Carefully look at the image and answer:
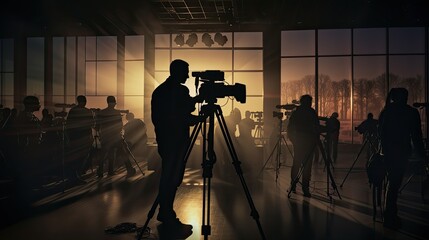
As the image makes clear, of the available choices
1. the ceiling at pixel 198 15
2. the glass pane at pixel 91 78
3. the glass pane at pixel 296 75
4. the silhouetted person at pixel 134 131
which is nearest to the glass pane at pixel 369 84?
the ceiling at pixel 198 15

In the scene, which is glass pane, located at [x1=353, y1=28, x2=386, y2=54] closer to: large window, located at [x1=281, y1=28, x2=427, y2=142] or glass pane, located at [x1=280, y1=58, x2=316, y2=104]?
large window, located at [x1=281, y1=28, x2=427, y2=142]

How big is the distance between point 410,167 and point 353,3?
595cm

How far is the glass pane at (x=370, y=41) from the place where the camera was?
12.2 metres

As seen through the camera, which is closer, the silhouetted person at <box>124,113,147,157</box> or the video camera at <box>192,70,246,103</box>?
the video camera at <box>192,70,246,103</box>

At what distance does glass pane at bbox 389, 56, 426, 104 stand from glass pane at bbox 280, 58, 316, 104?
2.68 meters

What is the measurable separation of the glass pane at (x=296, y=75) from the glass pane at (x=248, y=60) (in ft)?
2.69

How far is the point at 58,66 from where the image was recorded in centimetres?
1348

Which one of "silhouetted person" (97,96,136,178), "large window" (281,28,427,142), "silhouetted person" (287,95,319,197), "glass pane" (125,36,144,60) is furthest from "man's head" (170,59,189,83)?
"glass pane" (125,36,144,60)

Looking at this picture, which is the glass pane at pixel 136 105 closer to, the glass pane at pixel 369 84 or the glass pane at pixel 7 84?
the glass pane at pixel 7 84

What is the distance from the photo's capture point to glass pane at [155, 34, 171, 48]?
13016 millimetres

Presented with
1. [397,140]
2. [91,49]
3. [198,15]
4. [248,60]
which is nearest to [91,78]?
[91,49]

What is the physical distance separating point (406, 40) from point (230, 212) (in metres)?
10.5

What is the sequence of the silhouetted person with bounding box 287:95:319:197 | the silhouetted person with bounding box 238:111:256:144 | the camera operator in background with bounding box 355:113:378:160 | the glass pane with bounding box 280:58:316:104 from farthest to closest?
1. the glass pane with bounding box 280:58:316:104
2. the silhouetted person with bounding box 238:111:256:144
3. the camera operator in background with bounding box 355:113:378:160
4. the silhouetted person with bounding box 287:95:319:197

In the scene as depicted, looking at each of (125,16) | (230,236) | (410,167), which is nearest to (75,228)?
(230,236)
